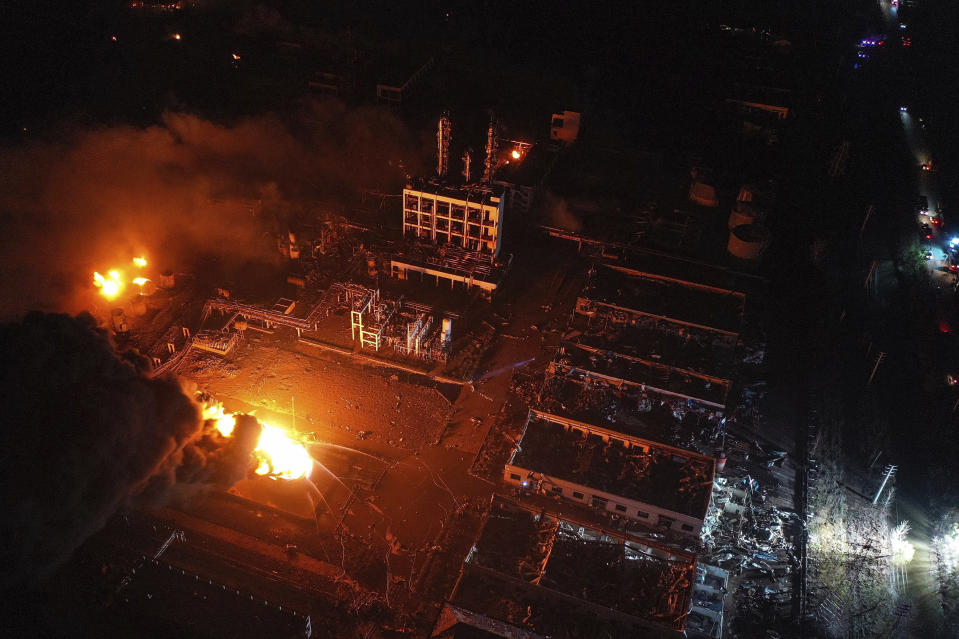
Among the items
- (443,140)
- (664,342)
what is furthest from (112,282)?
(664,342)

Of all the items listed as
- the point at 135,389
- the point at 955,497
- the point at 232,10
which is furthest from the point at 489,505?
the point at 232,10

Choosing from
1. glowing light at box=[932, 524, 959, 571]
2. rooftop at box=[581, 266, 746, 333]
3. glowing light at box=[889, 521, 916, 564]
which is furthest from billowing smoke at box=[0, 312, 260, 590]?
glowing light at box=[932, 524, 959, 571]

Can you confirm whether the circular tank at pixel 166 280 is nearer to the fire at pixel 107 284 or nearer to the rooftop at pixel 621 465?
the fire at pixel 107 284

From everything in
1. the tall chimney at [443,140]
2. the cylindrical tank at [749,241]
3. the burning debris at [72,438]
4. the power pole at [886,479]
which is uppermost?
the tall chimney at [443,140]

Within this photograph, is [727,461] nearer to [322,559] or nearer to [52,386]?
[322,559]

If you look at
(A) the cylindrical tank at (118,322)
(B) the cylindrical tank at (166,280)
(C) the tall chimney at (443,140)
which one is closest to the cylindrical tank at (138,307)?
(A) the cylindrical tank at (118,322)

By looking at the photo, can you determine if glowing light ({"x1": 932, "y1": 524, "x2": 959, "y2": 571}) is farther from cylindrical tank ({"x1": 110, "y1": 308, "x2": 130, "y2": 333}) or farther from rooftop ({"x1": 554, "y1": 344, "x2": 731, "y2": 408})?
cylindrical tank ({"x1": 110, "y1": 308, "x2": 130, "y2": 333})

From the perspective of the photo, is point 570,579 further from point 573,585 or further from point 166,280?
point 166,280
